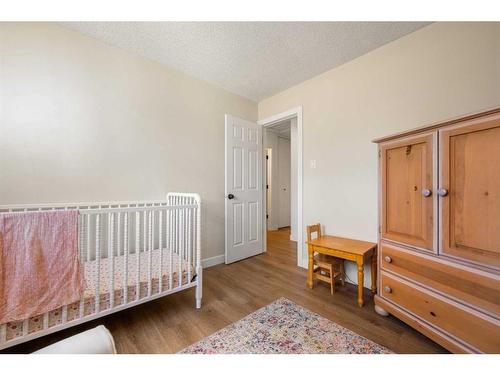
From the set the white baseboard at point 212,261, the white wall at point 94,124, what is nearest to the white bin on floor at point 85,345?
the white wall at point 94,124

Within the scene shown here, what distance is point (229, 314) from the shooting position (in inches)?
63.6

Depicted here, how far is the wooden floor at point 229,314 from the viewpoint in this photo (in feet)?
4.26

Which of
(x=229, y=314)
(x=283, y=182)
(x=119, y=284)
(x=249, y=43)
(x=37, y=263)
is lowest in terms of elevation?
(x=229, y=314)

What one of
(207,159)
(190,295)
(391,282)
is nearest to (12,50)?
(207,159)

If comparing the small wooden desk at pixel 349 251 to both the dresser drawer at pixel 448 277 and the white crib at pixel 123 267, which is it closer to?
the dresser drawer at pixel 448 277

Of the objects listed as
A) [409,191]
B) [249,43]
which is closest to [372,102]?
[409,191]

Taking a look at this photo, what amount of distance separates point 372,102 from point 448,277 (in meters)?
1.60

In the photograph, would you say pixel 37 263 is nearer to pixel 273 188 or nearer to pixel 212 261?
pixel 212 261

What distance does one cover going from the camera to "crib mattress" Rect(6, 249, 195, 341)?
1128 millimetres

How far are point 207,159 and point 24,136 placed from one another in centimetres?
159

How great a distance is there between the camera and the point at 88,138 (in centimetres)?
180

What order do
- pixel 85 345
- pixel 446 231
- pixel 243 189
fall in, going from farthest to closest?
pixel 243 189 → pixel 446 231 → pixel 85 345

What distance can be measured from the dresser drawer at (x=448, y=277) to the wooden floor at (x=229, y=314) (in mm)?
403
